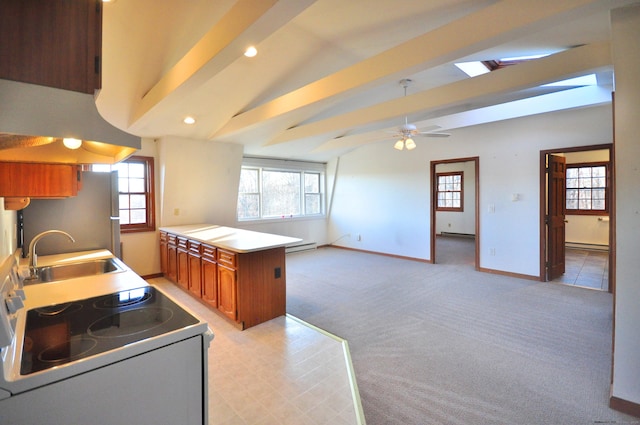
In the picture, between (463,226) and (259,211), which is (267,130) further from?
(463,226)

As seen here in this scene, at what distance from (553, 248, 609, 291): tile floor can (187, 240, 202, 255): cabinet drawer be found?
5.28 metres

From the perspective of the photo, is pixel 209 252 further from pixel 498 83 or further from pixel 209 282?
pixel 498 83

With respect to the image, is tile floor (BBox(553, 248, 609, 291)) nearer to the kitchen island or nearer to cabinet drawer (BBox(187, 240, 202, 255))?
the kitchen island

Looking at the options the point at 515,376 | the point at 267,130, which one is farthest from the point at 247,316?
the point at 267,130

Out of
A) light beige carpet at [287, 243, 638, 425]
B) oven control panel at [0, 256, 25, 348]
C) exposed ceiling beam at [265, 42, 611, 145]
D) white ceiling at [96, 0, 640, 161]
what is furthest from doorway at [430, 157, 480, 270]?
oven control panel at [0, 256, 25, 348]

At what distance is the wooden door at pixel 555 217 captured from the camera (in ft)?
15.5

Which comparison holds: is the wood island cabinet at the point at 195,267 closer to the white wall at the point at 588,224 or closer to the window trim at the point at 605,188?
the white wall at the point at 588,224

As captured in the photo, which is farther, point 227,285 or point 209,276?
point 209,276

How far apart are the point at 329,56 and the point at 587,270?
5.61 meters

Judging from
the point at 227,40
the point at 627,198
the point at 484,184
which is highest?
the point at 227,40

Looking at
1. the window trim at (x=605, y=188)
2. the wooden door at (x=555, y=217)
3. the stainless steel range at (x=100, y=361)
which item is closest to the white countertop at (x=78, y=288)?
the stainless steel range at (x=100, y=361)

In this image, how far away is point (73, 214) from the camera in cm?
297

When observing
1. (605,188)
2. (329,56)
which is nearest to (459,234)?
(605,188)

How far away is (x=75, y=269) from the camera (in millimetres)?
2414
